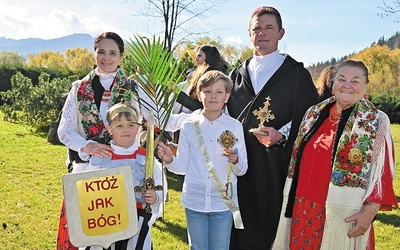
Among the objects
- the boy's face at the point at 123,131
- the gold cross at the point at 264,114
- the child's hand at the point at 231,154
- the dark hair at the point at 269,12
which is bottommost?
the child's hand at the point at 231,154

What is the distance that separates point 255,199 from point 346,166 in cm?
103

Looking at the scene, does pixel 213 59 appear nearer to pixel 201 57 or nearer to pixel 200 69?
pixel 201 57

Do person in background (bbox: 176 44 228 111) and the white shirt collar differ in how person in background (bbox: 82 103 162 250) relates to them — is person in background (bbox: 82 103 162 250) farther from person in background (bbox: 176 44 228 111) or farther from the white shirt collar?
person in background (bbox: 176 44 228 111)

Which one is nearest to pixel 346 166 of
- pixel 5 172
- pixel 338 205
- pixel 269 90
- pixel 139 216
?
pixel 338 205

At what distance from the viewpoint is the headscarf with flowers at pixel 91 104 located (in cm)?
342

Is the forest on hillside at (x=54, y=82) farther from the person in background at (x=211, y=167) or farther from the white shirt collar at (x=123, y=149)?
the white shirt collar at (x=123, y=149)

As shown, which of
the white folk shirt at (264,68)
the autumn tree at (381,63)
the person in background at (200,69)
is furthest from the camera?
the autumn tree at (381,63)

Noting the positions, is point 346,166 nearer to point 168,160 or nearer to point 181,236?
point 168,160

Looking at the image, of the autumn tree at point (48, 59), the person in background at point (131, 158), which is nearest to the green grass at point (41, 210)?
the person in background at point (131, 158)

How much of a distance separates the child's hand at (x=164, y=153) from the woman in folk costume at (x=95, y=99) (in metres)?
0.43

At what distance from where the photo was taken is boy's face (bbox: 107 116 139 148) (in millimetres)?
3148

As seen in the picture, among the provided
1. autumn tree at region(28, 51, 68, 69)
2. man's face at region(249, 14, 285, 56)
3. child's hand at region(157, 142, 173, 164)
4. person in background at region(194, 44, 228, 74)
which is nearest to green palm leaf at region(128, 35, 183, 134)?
child's hand at region(157, 142, 173, 164)

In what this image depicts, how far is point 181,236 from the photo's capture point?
5516 millimetres

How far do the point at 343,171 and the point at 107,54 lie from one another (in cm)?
196
